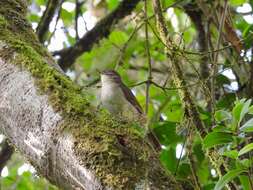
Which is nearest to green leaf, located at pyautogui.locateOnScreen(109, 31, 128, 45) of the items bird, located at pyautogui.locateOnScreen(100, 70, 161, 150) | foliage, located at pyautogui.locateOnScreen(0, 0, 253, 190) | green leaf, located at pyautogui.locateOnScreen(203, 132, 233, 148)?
foliage, located at pyautogui.locateOnScreen(0, 0, 253, 190)

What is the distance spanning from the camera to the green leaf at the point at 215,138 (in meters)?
1.74

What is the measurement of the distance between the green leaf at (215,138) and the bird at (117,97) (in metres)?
1.21

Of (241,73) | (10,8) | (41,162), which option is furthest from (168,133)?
(41,162)

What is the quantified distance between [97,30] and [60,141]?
2641 mm

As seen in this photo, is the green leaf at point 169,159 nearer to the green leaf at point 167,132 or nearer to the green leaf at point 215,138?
the green leaf at point 167,132

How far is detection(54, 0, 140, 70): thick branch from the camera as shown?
396 cm

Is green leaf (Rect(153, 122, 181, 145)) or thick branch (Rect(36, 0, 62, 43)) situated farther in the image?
thick branch (Rect(36, 0, 62, 43))

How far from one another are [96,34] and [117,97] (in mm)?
1116

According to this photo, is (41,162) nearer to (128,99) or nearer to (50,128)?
(50,128)

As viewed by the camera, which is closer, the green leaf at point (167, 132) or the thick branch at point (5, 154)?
the green leaf at point (167, 132)

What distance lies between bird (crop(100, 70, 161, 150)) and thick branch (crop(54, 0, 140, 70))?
2.01 feet

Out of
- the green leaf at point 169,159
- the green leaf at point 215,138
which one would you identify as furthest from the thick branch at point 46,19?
the green leaf at point 215,138

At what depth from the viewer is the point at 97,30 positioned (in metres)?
4.20

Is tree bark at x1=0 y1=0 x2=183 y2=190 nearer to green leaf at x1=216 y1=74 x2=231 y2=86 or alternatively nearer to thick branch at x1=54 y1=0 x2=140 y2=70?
green leaf at x1=216 y1=74 x2=231 y2=86
